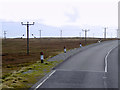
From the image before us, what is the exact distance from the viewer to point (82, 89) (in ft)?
33.9

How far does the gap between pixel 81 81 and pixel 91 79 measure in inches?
37.4

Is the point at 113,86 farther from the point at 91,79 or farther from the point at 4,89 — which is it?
the point at 4,89

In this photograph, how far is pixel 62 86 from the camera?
35.9 ft

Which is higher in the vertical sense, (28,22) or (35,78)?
(28,22)

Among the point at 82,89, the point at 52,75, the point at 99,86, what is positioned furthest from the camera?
the point at 52,75

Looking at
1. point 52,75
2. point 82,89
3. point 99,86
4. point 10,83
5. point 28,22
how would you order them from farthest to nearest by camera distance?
1. point 28,22
2. point 52,75
3. point 10,83
4. point 99,86
5. point 82,89

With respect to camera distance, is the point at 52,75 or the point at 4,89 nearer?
the point at 4,89

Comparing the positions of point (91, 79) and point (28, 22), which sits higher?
point (28, 22)

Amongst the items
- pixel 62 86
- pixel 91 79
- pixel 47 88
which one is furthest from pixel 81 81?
pixel 47 88

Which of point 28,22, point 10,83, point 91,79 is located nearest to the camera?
point 10,83

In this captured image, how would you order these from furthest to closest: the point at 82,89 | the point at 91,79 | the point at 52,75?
the point at 52,75
the point at 91,79
the point at 82,89

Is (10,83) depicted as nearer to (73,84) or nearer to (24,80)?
(24,80)

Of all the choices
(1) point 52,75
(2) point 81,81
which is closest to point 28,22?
(1) point 52,75

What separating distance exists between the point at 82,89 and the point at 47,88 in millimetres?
1845
